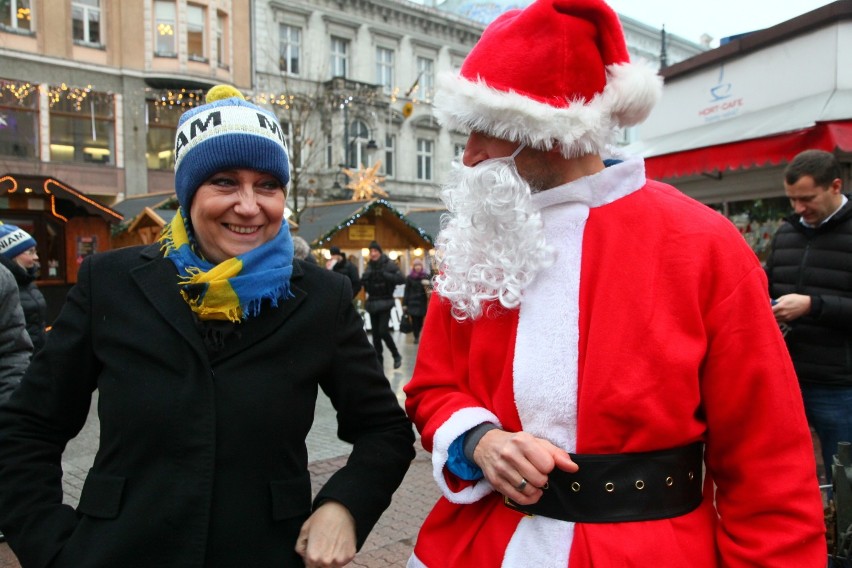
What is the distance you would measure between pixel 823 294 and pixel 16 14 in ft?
74.9

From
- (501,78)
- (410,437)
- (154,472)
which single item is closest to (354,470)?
(410,437)

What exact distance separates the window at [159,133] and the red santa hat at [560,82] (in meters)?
22.5

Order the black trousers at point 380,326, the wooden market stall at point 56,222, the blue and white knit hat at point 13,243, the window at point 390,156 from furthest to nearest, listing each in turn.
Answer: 1. the window at point 390,156
2. the wooden market stall at point 56,222
3. the black trousers at point 380,326
4. the blue and white knit hat at point 13,243

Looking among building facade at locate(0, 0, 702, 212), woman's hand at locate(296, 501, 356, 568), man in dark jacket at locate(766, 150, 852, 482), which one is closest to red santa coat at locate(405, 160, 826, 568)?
woman's hand at locate(296, 501, 356, 568)

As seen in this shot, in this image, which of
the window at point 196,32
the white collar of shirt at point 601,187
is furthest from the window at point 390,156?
the white collar of shirt at point 601,187

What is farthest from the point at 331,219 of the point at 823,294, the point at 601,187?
the point at 601,187

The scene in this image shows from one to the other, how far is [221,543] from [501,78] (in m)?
1.28

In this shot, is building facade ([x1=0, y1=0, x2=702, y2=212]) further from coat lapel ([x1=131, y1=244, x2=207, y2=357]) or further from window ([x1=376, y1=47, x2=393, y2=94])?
coat lapel ([x1=131, y1=244, x2=207, y2=357])

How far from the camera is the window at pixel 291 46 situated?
26812mm

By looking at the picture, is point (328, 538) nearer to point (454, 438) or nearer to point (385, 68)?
point (454, 438)

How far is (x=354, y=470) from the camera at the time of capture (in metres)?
1.84

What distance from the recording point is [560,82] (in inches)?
63.1

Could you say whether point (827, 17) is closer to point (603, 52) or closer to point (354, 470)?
point (603, 52)

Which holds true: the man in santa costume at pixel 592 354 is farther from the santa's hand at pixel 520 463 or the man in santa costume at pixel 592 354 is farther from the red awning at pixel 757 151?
the red awning at pixel 757 151
